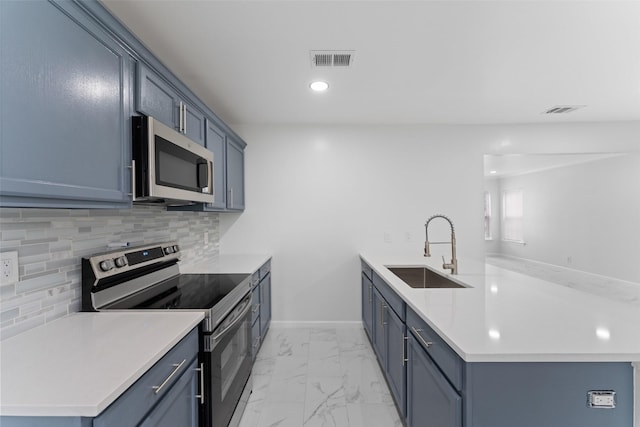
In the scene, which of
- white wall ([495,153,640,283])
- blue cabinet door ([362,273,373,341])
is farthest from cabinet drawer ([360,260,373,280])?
white wall ([495,153,640,283])

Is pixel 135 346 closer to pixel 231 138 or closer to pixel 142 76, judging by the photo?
pixel 142 76

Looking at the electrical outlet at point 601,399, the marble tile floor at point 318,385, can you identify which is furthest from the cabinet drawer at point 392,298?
the electrical outlet at point 601,399

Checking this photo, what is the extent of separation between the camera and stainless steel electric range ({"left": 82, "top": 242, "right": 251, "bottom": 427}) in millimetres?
1508

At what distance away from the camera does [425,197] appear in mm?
3703

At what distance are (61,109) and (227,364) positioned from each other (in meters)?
1.41

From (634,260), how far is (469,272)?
15.6 feet

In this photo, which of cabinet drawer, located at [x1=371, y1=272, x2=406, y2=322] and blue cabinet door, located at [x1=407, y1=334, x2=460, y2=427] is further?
cabinet drawer, located at [x1=371, y1=272, x2=406, y2=322]

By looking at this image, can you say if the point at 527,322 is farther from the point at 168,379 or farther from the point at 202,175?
the point at 202,175

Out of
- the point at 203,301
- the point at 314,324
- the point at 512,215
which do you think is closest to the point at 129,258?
the point at 203,301

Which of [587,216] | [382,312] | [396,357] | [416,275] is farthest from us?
[587,216]

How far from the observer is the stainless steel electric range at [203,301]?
4.95 feet

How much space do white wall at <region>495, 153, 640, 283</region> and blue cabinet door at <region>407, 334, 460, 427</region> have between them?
16.7 feet

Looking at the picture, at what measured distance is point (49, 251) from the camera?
1.38 m

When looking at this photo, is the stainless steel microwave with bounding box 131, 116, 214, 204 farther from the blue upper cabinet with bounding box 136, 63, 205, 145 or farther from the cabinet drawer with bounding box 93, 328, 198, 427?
the cabinet drawer with bounding box 93, 328, 198, 427
